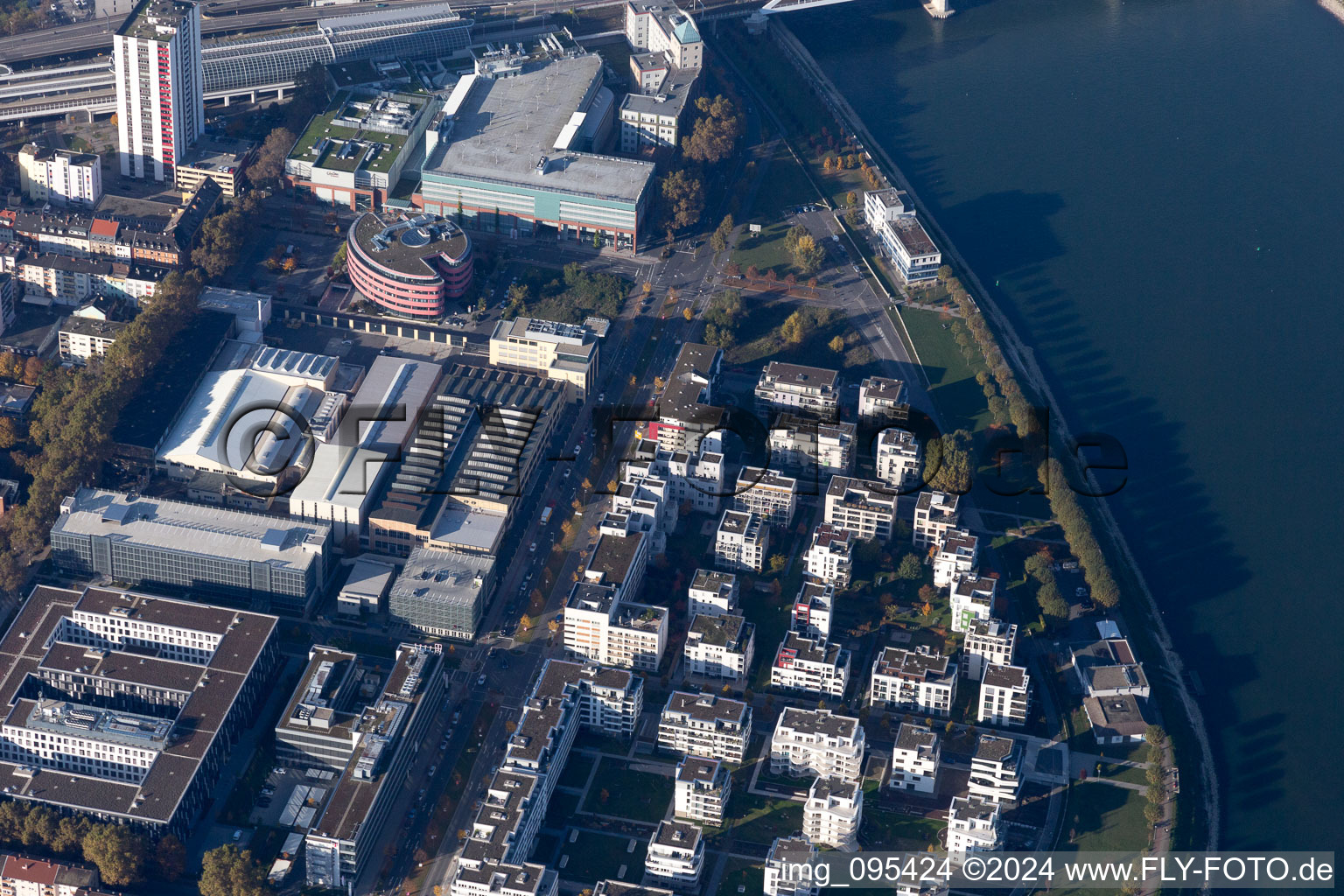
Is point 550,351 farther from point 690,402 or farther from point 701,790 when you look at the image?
point 701,790

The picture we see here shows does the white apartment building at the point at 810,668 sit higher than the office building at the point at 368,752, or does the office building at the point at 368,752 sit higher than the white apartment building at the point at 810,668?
the office building at the point at 368,752

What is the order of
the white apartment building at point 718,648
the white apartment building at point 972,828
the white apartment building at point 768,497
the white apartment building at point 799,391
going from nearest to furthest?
the white apartment building at point 972,828
the white apartment building at point 718,648
the white apartment building at point 768,497
the white apartment building at point 799,391

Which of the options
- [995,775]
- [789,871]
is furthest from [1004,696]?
[789,871]

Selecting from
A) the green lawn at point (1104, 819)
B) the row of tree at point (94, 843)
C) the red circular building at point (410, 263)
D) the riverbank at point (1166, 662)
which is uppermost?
the red circular building at point (410, 263)

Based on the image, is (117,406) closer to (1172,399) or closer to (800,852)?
(800,852)

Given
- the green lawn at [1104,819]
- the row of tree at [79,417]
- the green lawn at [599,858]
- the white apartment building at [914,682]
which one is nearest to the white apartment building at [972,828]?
the green lawn at [1104,819]

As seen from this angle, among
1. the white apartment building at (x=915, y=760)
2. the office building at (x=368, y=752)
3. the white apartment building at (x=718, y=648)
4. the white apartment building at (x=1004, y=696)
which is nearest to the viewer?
the office building at (x=368, y=752)

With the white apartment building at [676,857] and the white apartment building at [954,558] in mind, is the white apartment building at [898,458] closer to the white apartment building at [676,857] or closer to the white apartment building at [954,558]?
the white apartment building at [954,558]

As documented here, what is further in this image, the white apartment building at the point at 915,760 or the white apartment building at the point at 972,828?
the white apartment building at the point at 915,760
